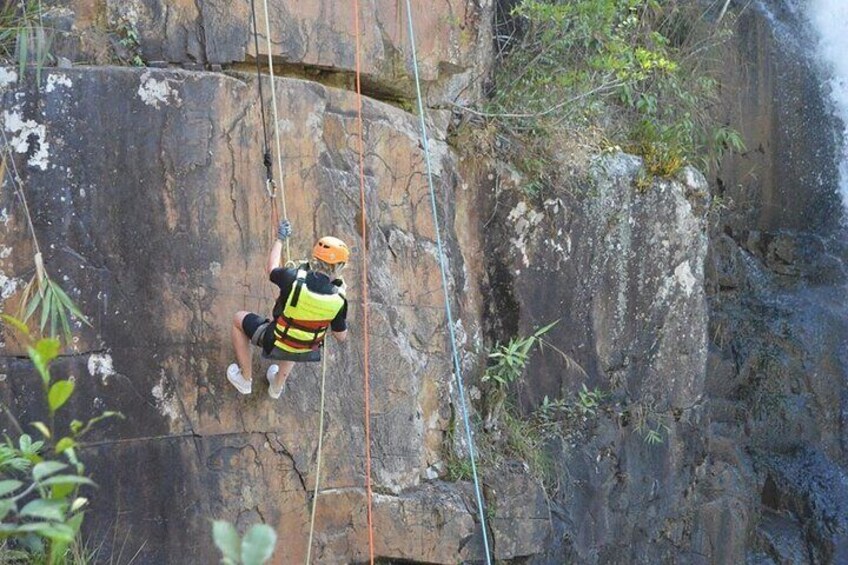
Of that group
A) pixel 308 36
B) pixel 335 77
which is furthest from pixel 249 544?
pixel 335 77

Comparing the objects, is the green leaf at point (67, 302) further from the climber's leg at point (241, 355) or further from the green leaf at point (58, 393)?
the green leaf at point (58, 393)

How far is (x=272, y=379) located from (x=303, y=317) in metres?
0.68

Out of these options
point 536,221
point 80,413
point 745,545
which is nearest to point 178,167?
point 80,413

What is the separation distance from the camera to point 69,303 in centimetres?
569

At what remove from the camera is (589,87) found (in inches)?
342

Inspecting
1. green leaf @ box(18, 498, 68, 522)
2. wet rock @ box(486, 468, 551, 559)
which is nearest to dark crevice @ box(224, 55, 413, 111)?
wet rock @ box(486, 468, 551, 559)

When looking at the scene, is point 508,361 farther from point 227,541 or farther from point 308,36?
point 227,541

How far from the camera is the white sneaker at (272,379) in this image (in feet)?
20.8

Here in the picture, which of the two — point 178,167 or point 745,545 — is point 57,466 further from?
point 745,545

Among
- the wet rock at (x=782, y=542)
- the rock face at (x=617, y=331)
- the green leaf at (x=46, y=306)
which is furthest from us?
the wet rock at (x=782, y=542)

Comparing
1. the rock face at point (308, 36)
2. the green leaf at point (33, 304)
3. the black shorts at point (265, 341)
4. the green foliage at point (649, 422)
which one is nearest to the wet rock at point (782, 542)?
the green foliage at point (649, 422)

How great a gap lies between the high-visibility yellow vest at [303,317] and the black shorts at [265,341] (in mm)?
28

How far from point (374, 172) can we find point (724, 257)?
494 cm

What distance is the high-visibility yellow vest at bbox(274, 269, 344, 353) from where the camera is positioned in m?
5.79
